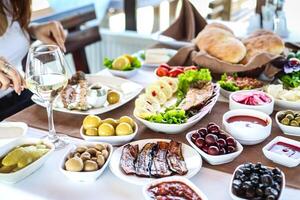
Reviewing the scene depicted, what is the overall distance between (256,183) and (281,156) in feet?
0.57

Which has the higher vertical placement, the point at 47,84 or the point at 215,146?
the point at 47,84

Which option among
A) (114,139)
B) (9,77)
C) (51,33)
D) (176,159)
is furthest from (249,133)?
(51,33)

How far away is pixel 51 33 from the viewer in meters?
1.50

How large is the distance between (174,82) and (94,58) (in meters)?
1.66

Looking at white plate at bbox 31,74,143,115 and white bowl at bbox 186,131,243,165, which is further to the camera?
white plate at bbox 31,74,143,115

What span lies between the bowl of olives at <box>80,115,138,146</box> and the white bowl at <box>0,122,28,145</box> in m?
0.15

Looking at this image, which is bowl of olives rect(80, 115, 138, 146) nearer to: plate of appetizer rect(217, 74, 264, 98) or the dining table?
the dining table

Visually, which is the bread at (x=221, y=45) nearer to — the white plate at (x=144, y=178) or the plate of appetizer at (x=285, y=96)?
the plate of appetizer at (x=285, y=96)

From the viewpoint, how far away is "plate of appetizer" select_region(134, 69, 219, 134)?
41.8 inches

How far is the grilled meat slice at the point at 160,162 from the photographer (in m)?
0.85

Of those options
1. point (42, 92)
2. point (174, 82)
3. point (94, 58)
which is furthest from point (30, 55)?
point (94, 58)

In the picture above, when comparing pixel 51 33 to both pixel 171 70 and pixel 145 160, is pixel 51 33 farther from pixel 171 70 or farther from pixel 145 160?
pixel 145 160

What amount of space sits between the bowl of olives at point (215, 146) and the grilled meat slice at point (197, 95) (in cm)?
18

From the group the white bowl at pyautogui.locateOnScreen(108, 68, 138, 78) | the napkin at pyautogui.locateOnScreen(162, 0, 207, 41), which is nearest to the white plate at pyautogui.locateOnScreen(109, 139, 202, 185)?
the white bowl at pyautogui.locateOnScreen(108, 68, 138, 78)
